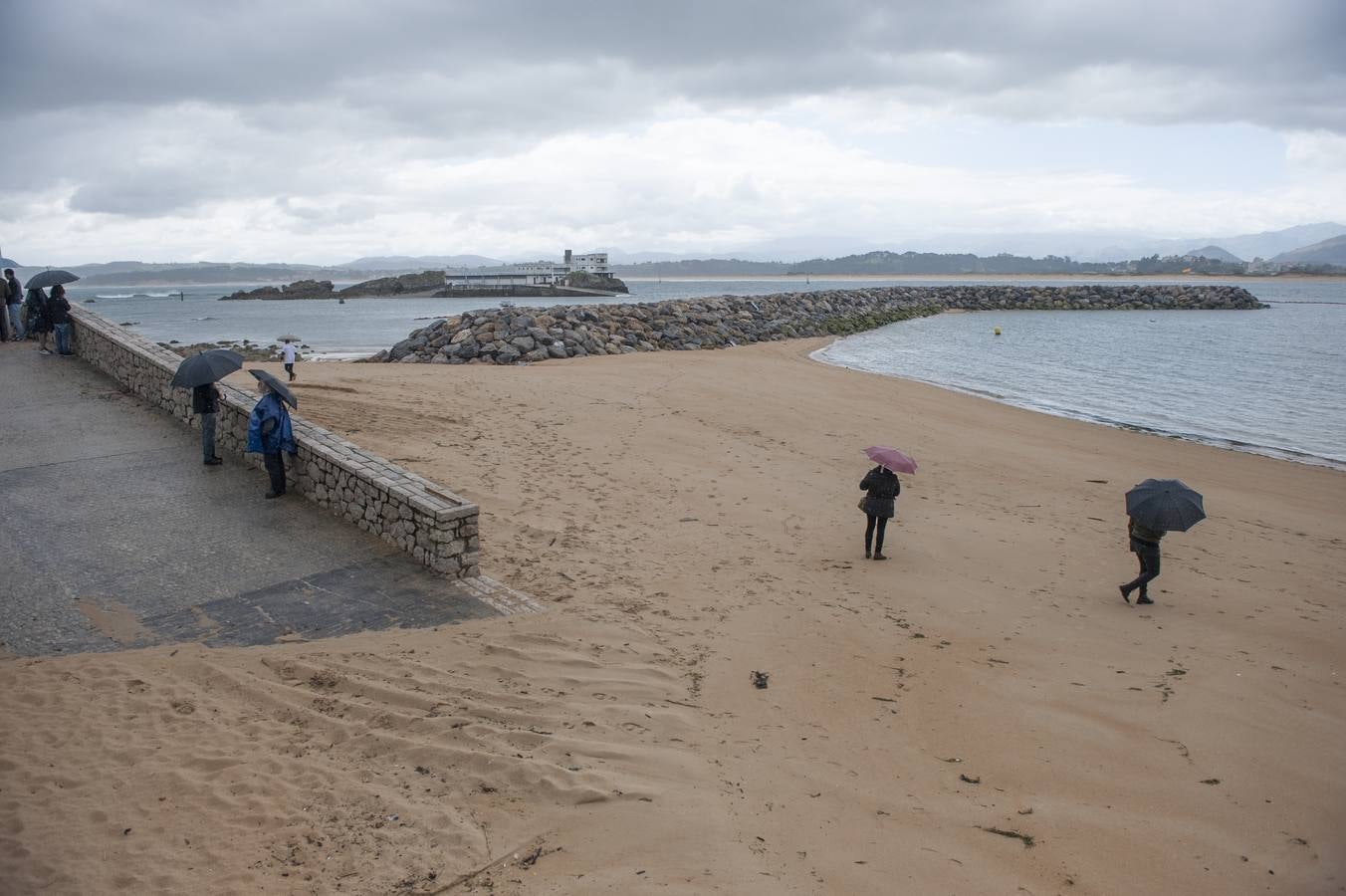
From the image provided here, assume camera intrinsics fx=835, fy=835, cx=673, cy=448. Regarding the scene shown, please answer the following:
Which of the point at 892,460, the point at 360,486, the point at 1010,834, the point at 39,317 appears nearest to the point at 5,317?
the point at 39,317

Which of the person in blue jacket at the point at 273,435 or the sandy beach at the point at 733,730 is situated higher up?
the person in blue jacket at the point at 273,435

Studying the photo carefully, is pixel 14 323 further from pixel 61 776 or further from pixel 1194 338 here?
pixel 1194 338

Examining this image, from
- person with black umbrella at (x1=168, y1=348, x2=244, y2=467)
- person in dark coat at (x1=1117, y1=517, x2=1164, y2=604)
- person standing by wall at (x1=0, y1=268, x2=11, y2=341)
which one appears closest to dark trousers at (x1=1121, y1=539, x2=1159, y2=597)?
person in dark coat at (x1=1117, y1=517, x2=1164, y2=604)

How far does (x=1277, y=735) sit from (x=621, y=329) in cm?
2822

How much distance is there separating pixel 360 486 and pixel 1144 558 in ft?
28.6

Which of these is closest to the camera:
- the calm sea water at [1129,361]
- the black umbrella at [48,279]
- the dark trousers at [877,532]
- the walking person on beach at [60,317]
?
the dark trousers at [877,532]

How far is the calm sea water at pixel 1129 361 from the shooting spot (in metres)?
23.0

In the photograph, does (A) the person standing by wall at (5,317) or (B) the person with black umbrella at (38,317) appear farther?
(A) the person standing by wall at (5,317)

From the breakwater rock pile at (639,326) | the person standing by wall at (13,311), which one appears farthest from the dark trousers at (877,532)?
the breakwater rock pile at (639,326)

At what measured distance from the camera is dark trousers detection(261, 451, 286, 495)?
9.95m

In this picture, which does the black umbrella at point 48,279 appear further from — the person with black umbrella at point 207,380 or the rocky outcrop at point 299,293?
the rocky outcrop at point 299,293

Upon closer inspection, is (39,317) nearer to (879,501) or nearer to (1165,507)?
(879,501)

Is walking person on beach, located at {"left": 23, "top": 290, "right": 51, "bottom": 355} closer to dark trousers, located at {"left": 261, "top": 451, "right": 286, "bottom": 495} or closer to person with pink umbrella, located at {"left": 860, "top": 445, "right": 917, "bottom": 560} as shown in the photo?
dark trousers, located at {"left": 261, "top": 451, "right": 286, "bottom": 495}

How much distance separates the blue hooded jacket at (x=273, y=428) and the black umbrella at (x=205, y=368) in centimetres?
86
